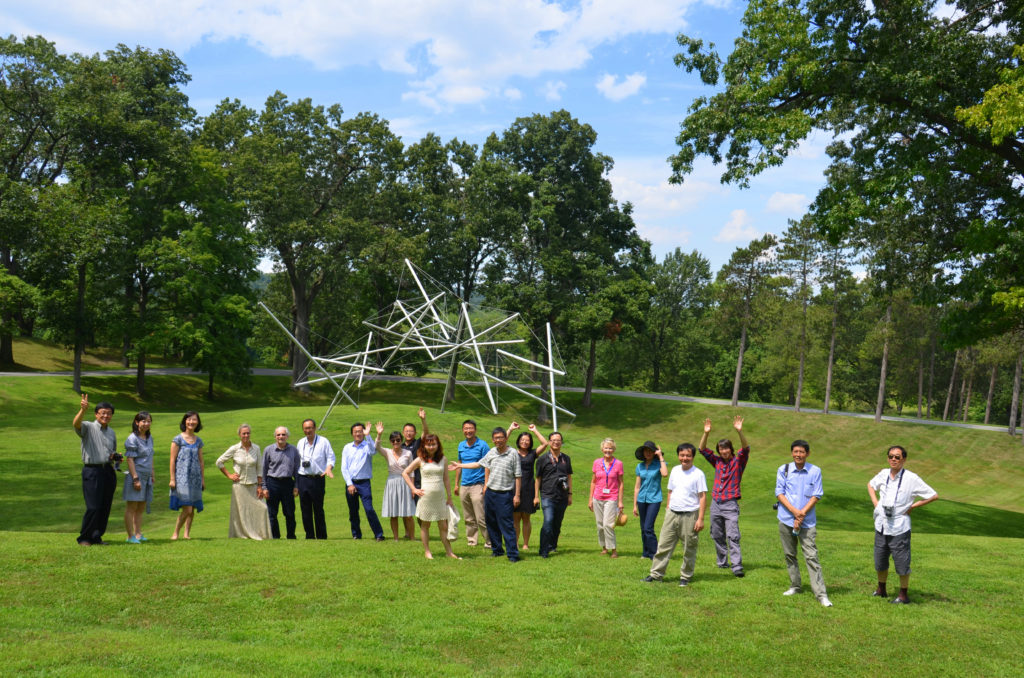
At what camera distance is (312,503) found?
13094 mm

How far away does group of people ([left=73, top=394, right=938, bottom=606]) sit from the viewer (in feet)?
31.8

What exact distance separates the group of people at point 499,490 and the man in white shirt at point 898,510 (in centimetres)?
2

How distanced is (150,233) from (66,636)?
45.9 meters

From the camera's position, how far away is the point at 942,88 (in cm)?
1870

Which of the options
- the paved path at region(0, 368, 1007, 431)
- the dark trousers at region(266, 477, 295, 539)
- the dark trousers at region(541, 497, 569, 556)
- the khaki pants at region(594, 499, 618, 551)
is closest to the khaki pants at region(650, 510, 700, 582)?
the khaki pants at region(594, 499, 618, 551)

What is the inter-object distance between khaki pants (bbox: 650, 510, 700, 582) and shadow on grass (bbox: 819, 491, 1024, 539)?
1356 centimetres

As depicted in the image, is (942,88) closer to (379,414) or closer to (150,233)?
(379,414)

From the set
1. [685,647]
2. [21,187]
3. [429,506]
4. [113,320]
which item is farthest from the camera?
[113,320]

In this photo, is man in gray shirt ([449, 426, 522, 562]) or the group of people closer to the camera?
A: the group of people

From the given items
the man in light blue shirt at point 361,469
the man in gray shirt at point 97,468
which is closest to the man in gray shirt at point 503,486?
the man in light blue shirt at point 361,469

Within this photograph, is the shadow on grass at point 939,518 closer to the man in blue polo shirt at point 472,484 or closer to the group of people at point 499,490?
the group of people at point 499,490

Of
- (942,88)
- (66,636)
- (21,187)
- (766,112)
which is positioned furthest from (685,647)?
(21,187)

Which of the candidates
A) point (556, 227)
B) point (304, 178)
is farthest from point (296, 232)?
point (556, 227)

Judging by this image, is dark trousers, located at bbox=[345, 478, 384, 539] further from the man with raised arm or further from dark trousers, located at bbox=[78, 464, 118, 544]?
the man with raised arm
